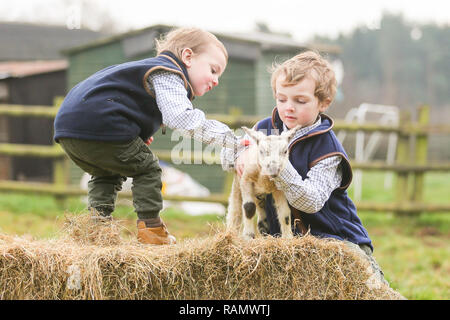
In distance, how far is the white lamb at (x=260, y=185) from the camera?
7.16 feet

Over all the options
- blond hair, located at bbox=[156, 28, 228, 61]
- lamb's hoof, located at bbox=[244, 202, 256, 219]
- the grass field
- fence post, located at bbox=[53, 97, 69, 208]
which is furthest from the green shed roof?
lamb's hoof, located at bbox=[244, 202, 256, 219]

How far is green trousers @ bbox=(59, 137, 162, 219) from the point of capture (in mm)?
2773

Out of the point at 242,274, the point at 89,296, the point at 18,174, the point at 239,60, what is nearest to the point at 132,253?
the point at 89,296

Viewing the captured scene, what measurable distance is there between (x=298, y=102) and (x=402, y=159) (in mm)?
5755

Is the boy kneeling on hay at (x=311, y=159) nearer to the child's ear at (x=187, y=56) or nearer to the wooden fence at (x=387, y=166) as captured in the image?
the child's ear at (x=187, y=56)

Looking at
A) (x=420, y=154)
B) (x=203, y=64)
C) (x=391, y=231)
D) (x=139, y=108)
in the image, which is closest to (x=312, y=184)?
(x=203, y=64)

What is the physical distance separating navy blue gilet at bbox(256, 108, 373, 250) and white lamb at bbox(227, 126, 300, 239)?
0.16 meters

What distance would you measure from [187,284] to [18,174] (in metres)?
12.0

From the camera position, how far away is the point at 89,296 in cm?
219

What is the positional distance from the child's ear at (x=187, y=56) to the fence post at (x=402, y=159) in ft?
19.0

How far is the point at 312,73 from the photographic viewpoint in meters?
2.57

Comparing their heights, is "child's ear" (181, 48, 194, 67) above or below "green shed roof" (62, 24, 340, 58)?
below

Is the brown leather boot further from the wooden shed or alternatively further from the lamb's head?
the wooden shed

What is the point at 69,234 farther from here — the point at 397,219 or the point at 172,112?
the point at 397,219
